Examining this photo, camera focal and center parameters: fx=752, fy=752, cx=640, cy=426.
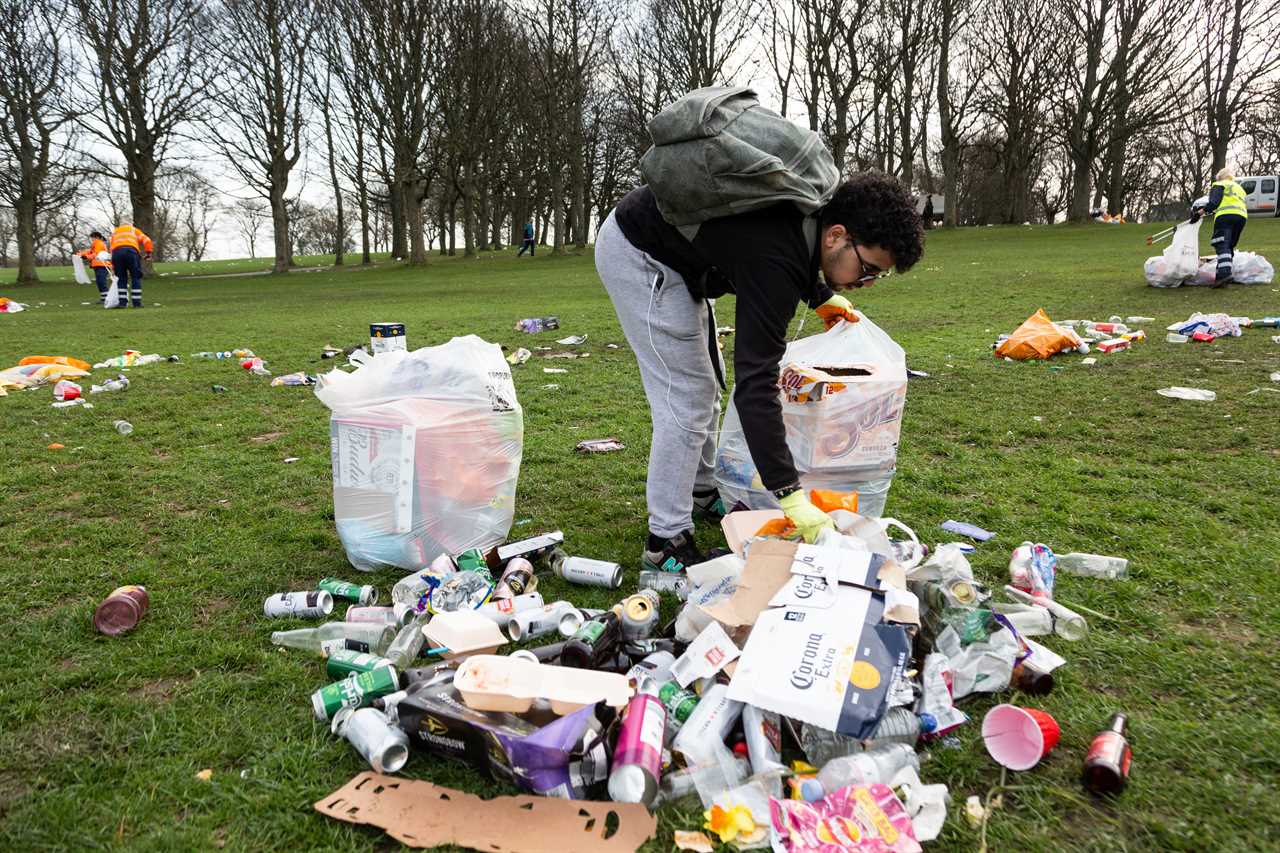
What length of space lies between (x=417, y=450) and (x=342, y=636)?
67cm

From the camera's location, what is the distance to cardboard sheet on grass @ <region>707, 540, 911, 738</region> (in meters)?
1.64

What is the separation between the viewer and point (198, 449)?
14.4ft

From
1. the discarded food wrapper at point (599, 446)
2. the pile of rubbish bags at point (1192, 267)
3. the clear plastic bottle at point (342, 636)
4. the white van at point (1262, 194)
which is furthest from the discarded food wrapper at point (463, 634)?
the white van at point (1262, 194)

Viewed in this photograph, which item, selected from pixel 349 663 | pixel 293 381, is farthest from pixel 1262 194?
pixel 349 663

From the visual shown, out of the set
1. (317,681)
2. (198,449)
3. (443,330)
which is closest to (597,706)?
(317,681)

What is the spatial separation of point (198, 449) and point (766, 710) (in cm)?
395

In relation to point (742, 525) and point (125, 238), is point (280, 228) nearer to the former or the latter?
point (125, 238)

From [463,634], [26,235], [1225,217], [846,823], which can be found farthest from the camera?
[26,235]

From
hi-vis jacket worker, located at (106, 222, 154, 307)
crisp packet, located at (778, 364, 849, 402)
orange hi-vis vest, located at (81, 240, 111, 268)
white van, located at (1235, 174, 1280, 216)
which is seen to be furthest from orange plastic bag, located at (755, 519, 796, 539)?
white van, located at (1235, 174, 1280, 216)

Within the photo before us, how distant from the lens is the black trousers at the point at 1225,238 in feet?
29.8

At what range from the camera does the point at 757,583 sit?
197cm

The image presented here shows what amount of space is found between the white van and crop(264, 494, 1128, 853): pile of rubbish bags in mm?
35599

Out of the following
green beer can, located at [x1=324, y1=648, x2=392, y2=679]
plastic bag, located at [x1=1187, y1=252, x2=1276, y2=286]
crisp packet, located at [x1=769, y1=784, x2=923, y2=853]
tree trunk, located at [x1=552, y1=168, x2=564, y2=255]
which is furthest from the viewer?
tree trunk, located at [x1=552, y1=168, x2=564, y2=255]

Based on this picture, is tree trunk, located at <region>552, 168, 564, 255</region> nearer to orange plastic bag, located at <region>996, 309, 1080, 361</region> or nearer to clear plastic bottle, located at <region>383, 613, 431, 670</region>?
orange plastic bag, located at <region>996, 309, 1080, 361</region>
